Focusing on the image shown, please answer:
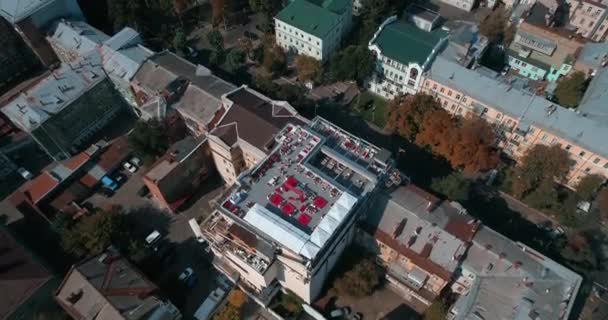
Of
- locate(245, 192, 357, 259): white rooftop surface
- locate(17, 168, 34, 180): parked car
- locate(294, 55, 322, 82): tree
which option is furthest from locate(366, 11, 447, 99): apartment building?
locate(17, 168, 34, 180): parked car

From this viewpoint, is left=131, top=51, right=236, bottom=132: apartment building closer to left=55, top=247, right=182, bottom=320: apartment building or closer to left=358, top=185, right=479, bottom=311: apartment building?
left=55, top=247, right=182, bottom=320: apartment building

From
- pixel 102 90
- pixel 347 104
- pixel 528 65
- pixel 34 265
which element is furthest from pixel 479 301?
pixel 102 90

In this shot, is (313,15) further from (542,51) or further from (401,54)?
(542,51)

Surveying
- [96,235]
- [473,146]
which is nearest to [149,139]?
[96,235]

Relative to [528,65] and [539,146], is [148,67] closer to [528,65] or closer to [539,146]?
[539,146]

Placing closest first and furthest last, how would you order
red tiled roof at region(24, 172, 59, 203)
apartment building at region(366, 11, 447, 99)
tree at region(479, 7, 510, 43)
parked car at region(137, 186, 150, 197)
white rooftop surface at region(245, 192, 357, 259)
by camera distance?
white rooftop surface at region(245, 192, 357, 259)
red tiled roof at region(24, 172, 59, 203)
parked car at region(137, 186, 150, 197)
apartment building at region(366, 11, 447, 99)
tree at region(479, 7, 510, 43)

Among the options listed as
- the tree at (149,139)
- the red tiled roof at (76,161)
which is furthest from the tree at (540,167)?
the red tiled roof at (76,161)
